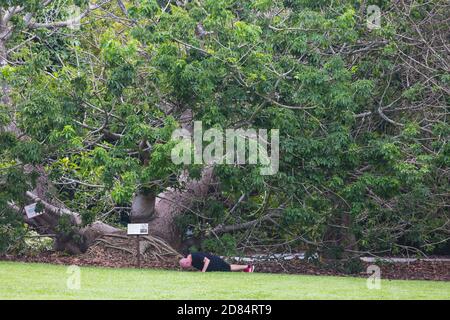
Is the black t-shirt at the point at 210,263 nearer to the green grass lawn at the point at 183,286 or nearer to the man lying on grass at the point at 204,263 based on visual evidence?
the man lying on grass at the point at 204,263

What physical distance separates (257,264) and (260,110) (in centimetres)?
411

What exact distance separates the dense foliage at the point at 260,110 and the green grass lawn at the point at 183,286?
1.82 meters

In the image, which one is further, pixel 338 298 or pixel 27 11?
pixel 27 11

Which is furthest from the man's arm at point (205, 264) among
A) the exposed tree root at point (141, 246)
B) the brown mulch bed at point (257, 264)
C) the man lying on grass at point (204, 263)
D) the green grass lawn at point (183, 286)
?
the exposed tree root at point (141, 246)

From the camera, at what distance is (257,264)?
64.8 feet

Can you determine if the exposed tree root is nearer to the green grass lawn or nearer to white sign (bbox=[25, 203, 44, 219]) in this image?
white sign (bbox=[25, 203, 44, 219])

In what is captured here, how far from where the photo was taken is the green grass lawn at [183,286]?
12.1 m

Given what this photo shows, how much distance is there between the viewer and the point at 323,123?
17.6 meters

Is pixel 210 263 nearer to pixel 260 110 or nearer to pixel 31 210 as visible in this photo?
pixel 260 110

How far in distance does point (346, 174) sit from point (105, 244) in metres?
5.33

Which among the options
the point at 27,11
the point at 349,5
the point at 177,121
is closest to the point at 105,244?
the point at 177,121

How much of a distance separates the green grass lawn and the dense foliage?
5.97 ft

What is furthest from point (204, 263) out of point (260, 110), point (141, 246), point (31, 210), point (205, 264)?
point (31, 210)

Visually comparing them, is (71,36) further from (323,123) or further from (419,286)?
(419,286)
